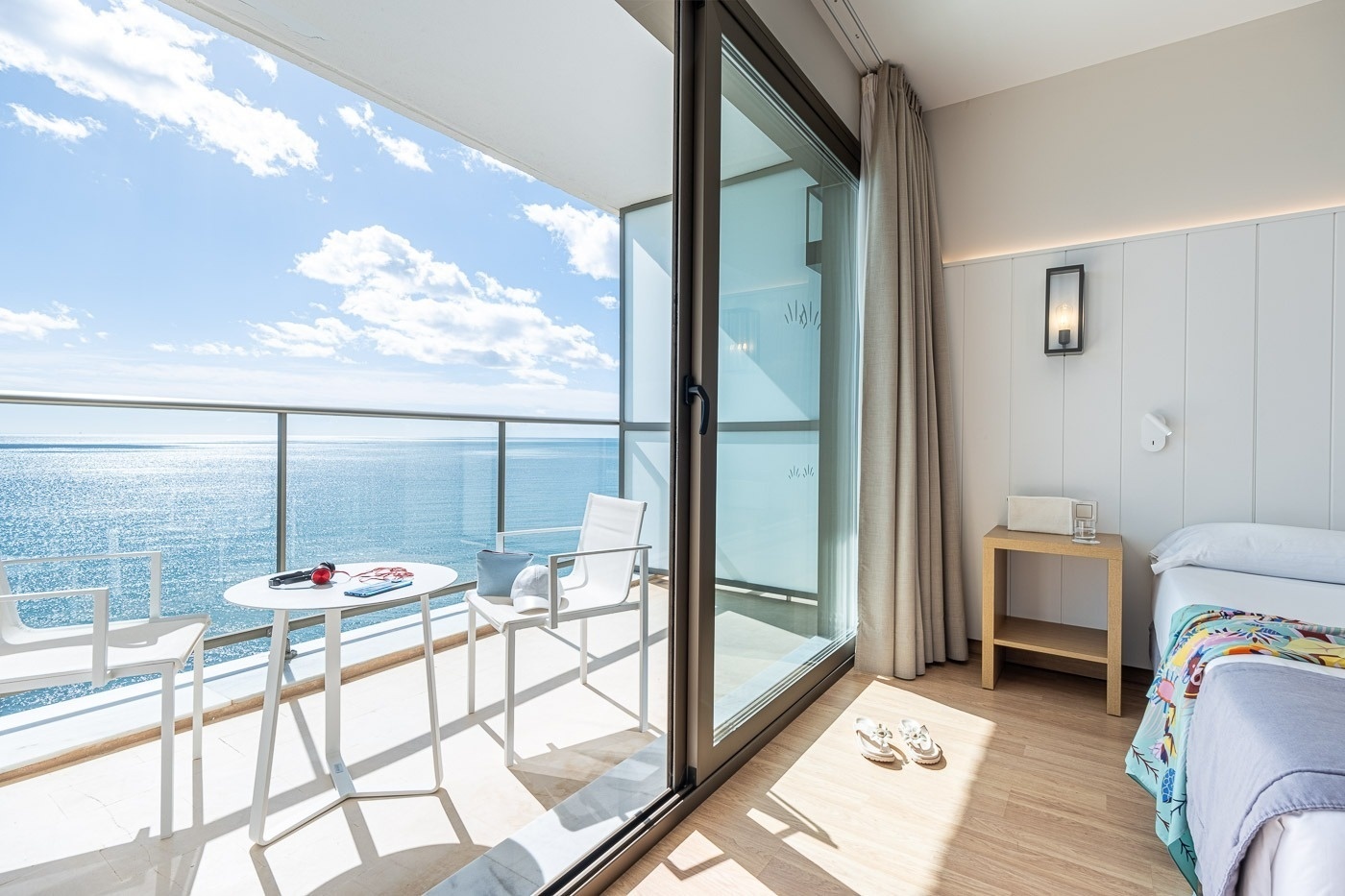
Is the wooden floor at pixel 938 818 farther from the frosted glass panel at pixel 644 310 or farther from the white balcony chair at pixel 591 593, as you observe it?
the frosted glass panel at pixel 644 310

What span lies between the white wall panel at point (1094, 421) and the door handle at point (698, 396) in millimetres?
2090

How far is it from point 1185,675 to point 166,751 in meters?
2.57

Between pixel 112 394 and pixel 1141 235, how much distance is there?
4.11 metres

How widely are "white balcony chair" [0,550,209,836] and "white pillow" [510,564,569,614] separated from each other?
0.93m

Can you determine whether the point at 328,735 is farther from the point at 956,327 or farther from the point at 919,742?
the point at 956,327

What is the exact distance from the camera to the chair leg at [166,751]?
1.55m

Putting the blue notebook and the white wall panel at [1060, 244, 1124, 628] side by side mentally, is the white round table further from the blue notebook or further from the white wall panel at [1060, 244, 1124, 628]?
the white wall panel at [1060, 244, 1124, 628]

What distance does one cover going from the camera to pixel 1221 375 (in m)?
2.67

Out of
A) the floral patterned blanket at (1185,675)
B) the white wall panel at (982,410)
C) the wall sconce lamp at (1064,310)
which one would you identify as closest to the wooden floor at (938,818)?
A: the floral patterned blanket at (1185,675)

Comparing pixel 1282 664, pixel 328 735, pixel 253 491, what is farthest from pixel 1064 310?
pixel 253 491

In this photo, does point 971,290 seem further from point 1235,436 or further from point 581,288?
point 581,288

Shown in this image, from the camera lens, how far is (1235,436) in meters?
2.63

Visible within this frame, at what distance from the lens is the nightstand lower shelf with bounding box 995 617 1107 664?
8.59 ft

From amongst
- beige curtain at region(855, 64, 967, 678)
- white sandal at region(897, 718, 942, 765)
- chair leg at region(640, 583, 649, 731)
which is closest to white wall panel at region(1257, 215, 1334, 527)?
beige curtain at region(855, 64, 967, 678)
